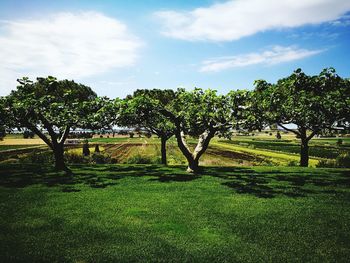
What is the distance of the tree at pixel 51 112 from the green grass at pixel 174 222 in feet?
24.1

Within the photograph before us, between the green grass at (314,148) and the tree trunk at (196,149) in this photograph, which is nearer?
the tree trunk at (196,149)

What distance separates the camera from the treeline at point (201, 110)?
21.2 metres

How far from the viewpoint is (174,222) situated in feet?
35.4

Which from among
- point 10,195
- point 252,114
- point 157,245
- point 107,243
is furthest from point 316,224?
point 10,195

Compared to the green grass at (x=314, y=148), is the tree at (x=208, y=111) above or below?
above

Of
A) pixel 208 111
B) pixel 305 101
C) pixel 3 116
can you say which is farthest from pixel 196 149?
pixel 3 116

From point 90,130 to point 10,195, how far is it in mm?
13809

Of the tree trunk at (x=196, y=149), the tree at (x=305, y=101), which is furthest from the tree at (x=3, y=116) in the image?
the tree at (x=305, y=101)

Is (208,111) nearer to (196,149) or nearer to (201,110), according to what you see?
(201,110)

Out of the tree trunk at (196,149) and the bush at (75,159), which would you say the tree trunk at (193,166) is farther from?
the bush at (75,159)

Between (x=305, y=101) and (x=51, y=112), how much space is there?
22.7m

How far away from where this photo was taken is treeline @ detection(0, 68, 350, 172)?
2125 centimetres

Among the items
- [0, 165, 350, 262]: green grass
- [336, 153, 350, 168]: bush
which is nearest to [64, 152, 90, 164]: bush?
[0, 165, 350, 262]: green grass

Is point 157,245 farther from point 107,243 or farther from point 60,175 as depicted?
point 60,175
